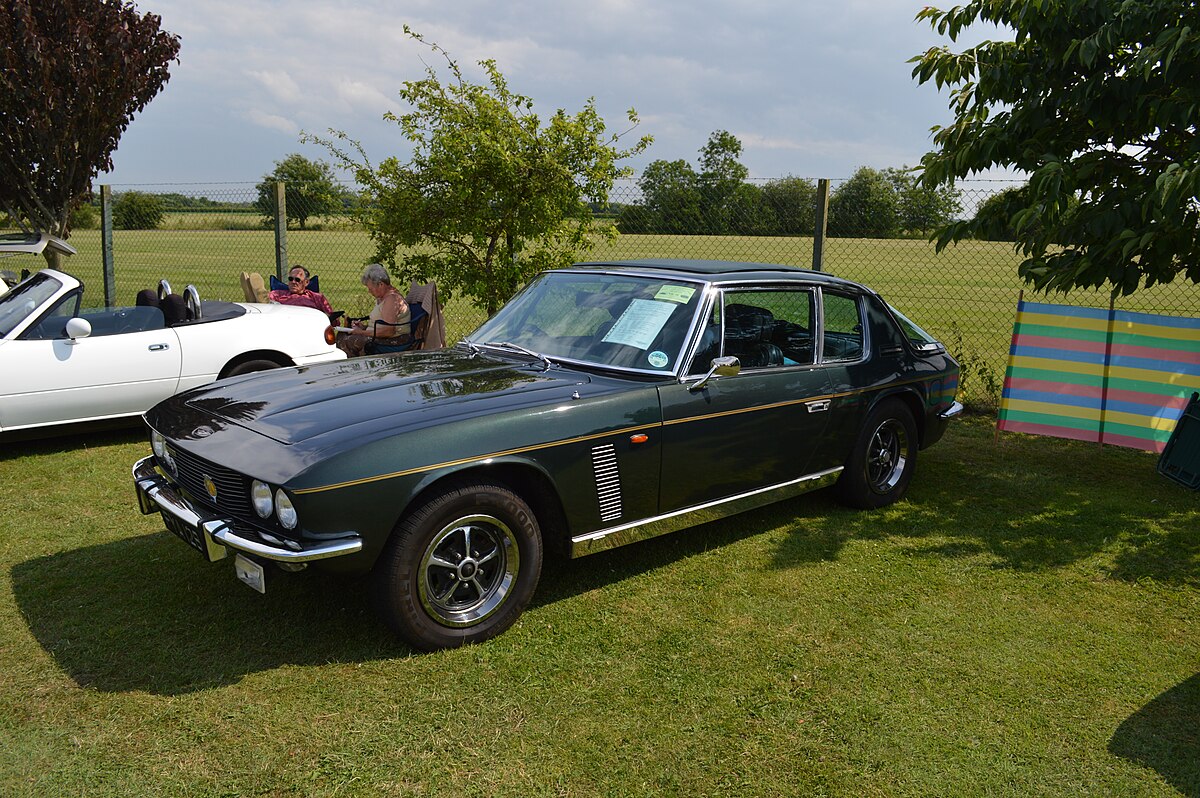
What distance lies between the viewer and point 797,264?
9031mm

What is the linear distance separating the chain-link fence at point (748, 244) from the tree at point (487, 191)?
44 centimetres

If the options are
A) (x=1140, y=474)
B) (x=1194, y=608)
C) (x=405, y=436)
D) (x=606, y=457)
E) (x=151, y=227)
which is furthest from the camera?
(x=151, y=227)

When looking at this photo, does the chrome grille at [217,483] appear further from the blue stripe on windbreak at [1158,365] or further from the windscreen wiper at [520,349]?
the blue stripe on windbreak at [1158,365]

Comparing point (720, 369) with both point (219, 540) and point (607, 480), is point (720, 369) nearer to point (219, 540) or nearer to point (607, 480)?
point (607, 480)

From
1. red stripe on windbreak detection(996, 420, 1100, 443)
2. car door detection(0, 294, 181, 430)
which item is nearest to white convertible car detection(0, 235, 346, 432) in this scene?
car door detection(0, 294, 181, 430)

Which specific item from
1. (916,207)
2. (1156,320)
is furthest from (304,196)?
(1156,320)

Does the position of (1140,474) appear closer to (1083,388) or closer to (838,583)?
(1083,388)

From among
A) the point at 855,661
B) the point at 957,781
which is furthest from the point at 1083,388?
the point at 957,781

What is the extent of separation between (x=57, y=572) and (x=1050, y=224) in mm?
6241

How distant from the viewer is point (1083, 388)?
732cm

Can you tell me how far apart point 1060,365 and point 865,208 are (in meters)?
2.51

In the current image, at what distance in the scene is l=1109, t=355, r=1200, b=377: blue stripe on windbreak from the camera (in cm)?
693

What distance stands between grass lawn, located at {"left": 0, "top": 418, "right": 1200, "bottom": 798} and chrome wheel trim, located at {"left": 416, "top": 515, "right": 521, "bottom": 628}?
184mm

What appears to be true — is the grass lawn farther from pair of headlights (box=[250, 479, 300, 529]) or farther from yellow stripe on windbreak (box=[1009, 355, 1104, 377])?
yellow stripe on windbreak (box=[1009, 355, 1104, 377])
